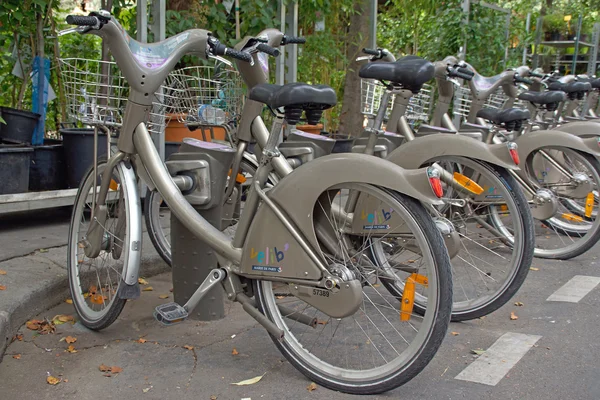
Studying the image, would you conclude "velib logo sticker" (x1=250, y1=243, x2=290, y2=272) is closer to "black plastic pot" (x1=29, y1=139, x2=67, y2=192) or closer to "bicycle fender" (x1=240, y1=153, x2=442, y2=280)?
"bicycle fender" (x1=240, y1=153, x2=442, y2=280)

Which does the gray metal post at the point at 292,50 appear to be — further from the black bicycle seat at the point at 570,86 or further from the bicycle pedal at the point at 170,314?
the bicycle pedal at the point at 170,314

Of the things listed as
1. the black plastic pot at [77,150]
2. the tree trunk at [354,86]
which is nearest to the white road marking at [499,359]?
the black plastic pot at [77,150]

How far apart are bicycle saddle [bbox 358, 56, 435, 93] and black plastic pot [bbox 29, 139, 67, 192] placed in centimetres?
272

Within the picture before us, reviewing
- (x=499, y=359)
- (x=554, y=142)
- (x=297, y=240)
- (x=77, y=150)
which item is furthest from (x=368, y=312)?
(x=77, y=150)

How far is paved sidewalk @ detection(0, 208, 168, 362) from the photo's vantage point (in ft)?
11.0

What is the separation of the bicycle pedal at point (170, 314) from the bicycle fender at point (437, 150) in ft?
4.16

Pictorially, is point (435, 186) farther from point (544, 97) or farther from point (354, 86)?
point (354, 86)

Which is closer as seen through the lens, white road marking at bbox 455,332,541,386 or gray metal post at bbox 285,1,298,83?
white road marking at bbox 455,332,541,386

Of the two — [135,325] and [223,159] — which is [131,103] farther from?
[135,325]

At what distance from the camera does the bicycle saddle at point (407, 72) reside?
3391 millimetres

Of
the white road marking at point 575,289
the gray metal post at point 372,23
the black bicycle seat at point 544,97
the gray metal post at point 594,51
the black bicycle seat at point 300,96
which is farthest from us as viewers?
the gray metal post at point 594,51

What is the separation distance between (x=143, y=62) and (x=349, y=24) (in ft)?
17.2

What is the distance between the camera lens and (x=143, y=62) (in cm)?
304

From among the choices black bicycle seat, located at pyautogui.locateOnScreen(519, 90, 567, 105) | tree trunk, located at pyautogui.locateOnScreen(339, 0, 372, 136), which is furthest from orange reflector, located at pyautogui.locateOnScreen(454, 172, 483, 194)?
tree trunk, located at pyautogui.locateOnScreen(339, 0, 372, 136)
